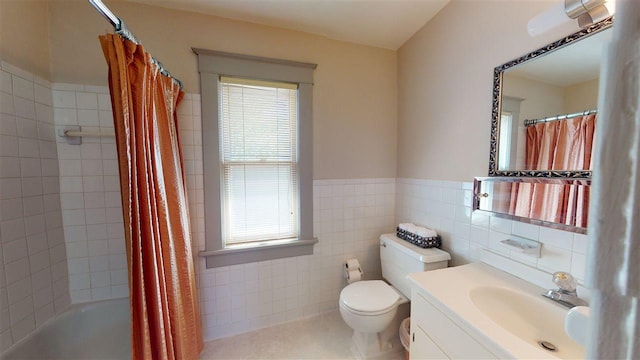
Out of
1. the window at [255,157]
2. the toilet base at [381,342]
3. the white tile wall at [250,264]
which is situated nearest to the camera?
the white tile wall at [250,264]

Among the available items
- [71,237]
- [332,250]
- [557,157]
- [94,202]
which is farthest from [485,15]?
[71,237]

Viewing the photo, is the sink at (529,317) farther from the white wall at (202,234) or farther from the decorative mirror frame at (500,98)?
the white wall at (202,234)

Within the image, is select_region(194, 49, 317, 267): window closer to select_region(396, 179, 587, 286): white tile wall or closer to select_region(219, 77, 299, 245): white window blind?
select_region(219, 77, 299, 245): white window blind

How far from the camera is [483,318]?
92 centimetres

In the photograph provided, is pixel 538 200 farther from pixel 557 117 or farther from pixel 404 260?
pixel 404 260

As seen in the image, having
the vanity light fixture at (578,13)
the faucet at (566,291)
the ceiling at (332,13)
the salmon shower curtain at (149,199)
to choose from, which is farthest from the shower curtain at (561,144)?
the salmon shower curtain at (149,199)

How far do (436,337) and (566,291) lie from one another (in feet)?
1.84

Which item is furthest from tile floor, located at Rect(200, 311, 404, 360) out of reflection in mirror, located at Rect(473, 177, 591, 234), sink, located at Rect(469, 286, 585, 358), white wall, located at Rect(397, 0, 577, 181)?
white wall, located at Rect(397, 0, 577, 181)

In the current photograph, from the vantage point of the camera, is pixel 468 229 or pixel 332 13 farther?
pixel 332 13

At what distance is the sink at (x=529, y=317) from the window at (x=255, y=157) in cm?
120

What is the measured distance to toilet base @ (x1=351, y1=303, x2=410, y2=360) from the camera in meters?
1.62

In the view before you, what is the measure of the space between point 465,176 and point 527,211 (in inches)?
15.4

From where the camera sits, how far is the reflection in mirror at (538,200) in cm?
100

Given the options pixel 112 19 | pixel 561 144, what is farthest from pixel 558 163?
pixel 112 19
